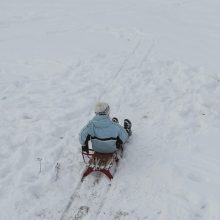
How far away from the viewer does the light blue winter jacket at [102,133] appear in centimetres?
811

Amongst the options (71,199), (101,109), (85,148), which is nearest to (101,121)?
(101,109)

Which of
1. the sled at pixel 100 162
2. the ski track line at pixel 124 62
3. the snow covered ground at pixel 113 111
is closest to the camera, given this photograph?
the snow covered ground at pixel 113 111

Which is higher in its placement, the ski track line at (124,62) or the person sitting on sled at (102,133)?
the person sitting on sled at (102,133)

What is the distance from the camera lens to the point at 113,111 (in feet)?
34.8

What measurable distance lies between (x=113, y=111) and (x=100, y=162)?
2.65 metres

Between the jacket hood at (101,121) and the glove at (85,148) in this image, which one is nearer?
the jacket hood at (101,121)

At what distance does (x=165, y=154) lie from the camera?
871cm

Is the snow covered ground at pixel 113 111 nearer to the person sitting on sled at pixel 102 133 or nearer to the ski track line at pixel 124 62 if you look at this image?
the ski track line at pixel 124 62

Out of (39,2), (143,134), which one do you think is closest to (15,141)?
(143,134)

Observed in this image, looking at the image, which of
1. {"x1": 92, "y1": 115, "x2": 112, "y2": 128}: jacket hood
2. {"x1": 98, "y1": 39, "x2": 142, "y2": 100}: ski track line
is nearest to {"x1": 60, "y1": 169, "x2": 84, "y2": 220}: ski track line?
{"x1": 92, "y1": 115, "x2": 112, "y2": 128}: jacket hood

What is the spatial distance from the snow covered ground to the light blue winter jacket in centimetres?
51

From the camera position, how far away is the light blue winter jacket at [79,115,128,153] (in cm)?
811

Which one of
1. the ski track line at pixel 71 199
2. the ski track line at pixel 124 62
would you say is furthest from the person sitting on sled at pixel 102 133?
the ski track line at pixel 124 62

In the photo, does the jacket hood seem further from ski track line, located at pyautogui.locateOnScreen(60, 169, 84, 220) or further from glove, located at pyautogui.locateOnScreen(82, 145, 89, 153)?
ski track line, located at pyautogui.locateOnScreen(60, 169, 84, 220)
